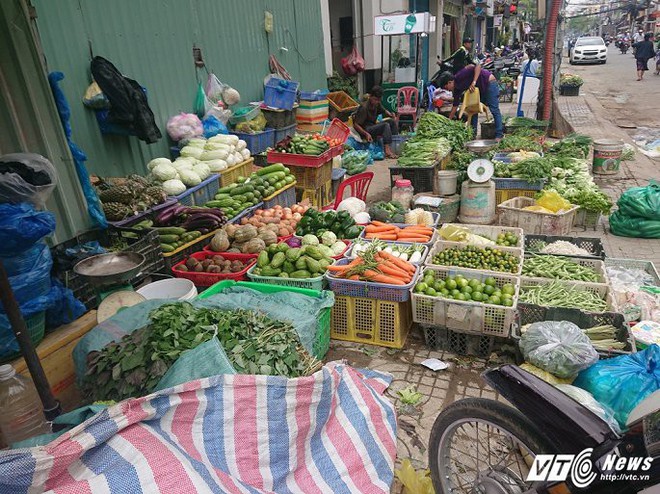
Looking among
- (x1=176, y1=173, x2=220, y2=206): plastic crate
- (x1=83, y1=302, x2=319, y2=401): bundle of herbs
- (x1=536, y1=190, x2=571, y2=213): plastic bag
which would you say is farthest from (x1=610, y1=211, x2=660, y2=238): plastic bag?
(x1=176, y1=173, x2=220, y2=206): plastic crate

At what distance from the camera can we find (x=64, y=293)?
3680 millimetres

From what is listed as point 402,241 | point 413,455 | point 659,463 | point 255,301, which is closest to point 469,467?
point 413,455

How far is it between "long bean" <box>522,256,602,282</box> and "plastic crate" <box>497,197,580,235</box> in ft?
5.48

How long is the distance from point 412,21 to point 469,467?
12578 mm

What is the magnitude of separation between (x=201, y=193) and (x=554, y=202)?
5074 mm

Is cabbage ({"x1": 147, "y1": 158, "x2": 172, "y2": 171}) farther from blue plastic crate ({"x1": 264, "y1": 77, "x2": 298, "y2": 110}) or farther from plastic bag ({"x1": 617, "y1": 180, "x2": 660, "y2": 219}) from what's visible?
plastic bag ({"x1": 617, "y1": 180, "x2": 660, "y2": 219})

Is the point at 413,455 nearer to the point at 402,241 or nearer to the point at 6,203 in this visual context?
the point at 402,241

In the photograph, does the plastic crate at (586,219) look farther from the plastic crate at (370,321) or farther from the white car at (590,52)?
the white car at (590,52)

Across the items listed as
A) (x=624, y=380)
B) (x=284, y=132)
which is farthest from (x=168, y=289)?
(x=284, y=132)

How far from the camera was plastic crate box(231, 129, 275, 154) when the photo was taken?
27.3ft

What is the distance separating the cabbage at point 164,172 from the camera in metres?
6.11

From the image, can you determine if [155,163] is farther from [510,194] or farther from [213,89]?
[510,194]

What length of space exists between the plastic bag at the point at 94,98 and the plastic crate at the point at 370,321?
4055 mm

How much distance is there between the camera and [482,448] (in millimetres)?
3059
